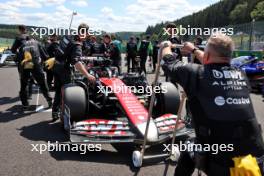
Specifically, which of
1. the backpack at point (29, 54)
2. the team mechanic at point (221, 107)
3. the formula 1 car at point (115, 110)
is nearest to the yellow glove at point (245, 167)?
the team mechanic at point (221, 107)

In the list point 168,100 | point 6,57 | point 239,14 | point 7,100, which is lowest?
point 7,100

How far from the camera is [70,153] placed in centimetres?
515

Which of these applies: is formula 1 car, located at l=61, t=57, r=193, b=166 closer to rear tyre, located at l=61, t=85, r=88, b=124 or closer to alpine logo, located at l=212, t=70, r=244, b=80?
rear tyre, located at l=61, t=85, r=88, b=124

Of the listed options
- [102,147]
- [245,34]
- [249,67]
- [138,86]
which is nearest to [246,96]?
[102,147]

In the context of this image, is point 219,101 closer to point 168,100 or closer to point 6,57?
point 168,100

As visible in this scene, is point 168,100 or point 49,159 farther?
point 168,100

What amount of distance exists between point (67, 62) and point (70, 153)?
1978 millimetres

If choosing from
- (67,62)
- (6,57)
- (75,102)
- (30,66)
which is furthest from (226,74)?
(6,57)

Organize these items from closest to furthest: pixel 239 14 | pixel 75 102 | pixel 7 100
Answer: pixel 75 102 < pixel 7 100 < pixel 239 14

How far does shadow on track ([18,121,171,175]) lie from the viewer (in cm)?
482

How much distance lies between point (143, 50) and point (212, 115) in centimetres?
1346

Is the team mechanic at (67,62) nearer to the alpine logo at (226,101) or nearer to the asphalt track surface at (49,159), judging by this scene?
the asphalt track surface at (49,159)

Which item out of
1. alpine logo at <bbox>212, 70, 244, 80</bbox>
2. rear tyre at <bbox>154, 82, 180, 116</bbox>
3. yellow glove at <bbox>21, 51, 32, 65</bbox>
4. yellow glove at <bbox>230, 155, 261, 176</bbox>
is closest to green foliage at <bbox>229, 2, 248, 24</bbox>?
yellow glove at <bbox>21, 51, 32, 65</bbox>

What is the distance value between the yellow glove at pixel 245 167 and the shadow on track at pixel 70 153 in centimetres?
212
